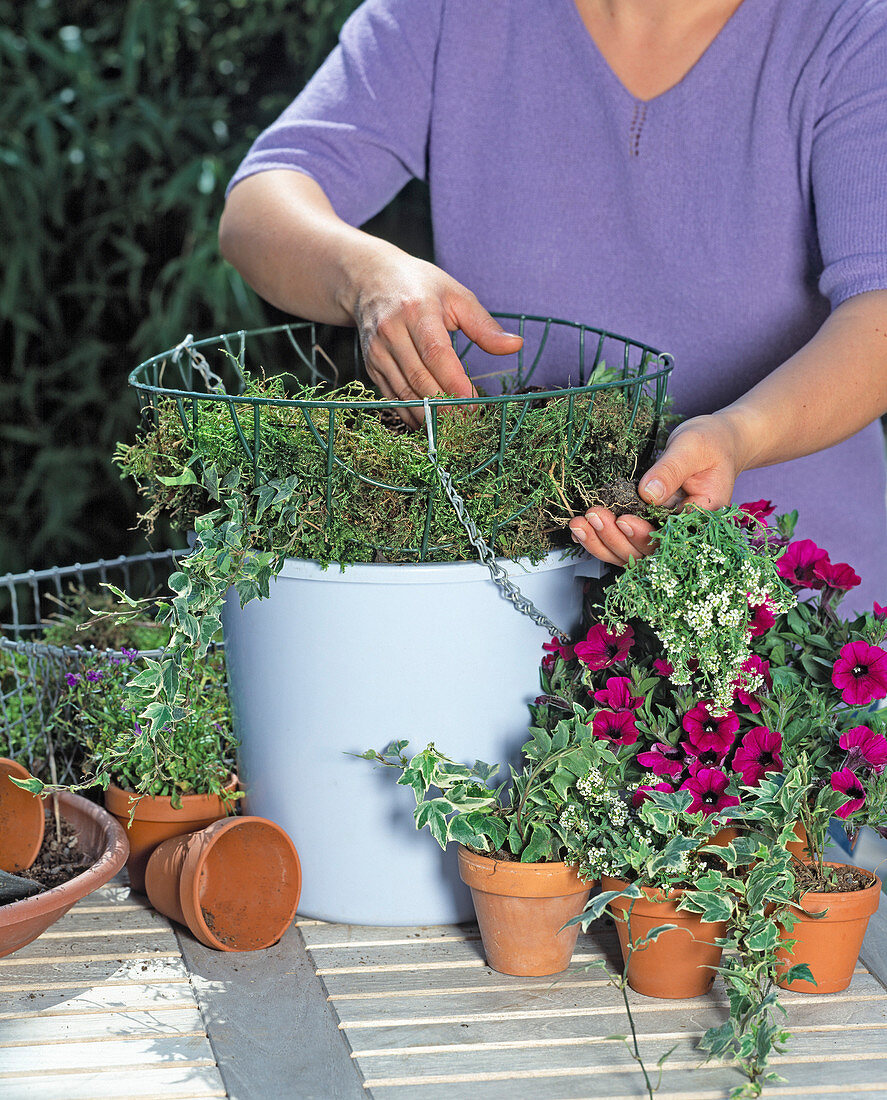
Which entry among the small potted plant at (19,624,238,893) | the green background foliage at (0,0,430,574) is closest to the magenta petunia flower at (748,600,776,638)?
the small potted plant at (19,624,238,893)

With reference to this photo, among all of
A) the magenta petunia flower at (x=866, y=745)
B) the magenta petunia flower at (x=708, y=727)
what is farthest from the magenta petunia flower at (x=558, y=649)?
the magenta petunia flower at (x=866, y=745)

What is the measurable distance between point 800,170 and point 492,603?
542 mm

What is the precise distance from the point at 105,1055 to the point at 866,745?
1.80 ft

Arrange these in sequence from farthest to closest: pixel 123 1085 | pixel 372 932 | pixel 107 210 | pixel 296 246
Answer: pixel 107 210 < pixel 296 246 < pixel 372 932 < pixel 123 1085

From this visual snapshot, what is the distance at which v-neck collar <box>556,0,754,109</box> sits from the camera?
111cm

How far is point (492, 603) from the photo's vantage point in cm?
87

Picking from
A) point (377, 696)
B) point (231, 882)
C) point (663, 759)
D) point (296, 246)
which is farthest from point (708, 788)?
point (296, 246)

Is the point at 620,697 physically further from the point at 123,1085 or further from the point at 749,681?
the point at 123,1085

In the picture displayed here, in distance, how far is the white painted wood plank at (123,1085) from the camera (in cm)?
69

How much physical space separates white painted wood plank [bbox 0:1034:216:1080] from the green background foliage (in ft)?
4.84

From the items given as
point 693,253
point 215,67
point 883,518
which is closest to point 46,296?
point 215,67

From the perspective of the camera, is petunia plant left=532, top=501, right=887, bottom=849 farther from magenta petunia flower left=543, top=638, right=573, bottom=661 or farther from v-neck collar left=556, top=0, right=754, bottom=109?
v-neck collar left=556, top=0, right=754, bottom=109

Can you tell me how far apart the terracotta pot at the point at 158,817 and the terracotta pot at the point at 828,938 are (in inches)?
18.5

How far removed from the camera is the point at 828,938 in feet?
2.65
